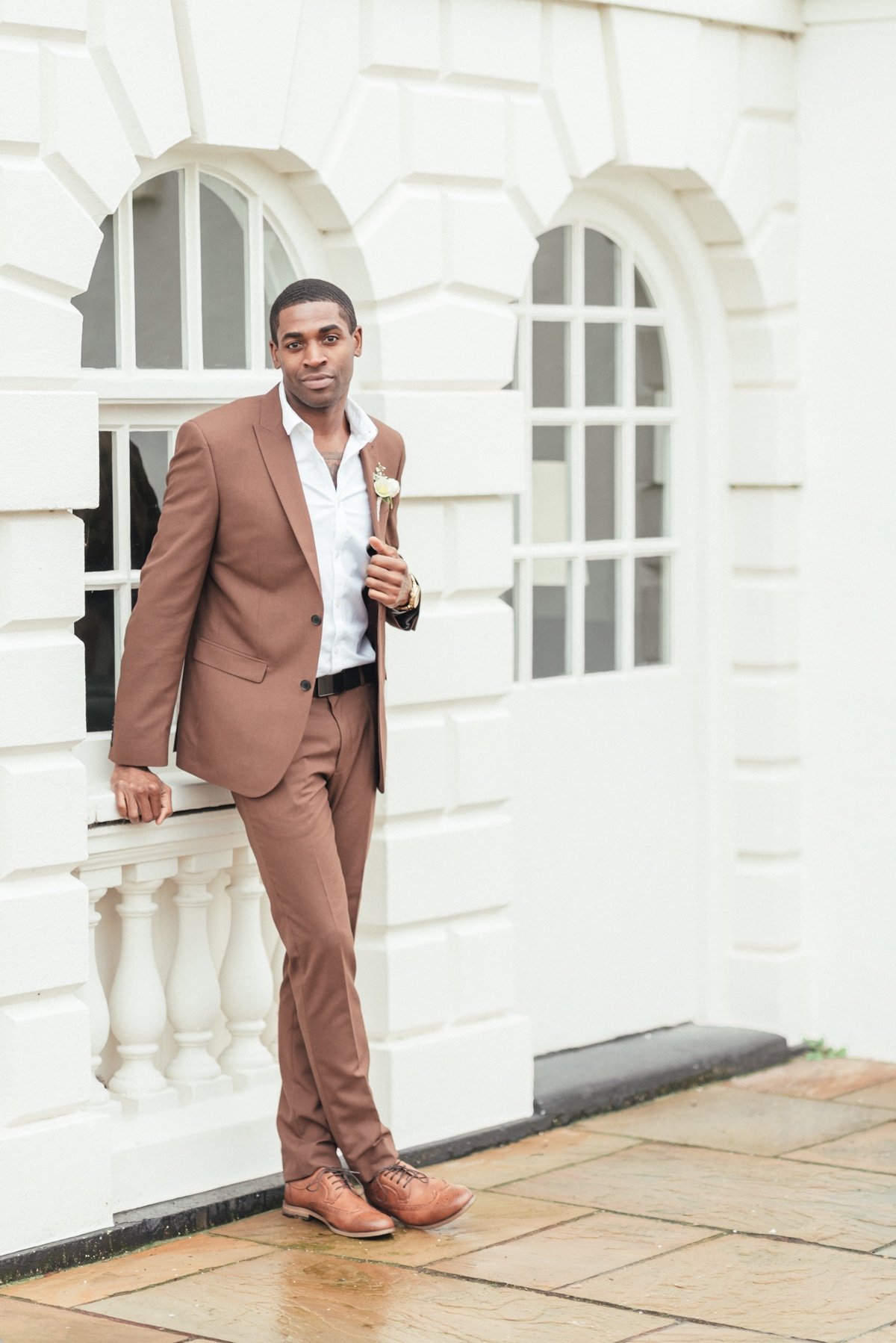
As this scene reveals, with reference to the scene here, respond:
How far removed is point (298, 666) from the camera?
4.93 metres

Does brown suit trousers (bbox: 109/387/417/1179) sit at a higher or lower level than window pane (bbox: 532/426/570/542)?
lower

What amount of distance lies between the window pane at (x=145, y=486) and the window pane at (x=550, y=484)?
56.6 inches

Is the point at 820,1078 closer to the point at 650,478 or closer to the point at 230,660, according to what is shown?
the point at 650,478

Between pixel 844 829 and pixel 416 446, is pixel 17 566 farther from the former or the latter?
pixel 844 829

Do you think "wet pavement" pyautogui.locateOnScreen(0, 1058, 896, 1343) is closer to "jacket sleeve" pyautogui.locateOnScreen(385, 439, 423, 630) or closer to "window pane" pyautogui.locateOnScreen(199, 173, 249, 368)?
"jacket sleeve" pyautogui.locateOnScreen(385, 439, 423, 630)

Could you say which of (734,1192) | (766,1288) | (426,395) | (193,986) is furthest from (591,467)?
(766,1288)

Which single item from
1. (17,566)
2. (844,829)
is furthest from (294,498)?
(844,829)

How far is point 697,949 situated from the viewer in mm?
6953

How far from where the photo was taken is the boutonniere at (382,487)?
16.4 ft

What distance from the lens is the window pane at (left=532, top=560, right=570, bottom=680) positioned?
6.35m

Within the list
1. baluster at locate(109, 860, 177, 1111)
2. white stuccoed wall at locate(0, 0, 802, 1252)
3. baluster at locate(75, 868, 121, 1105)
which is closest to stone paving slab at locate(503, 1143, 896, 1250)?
white stuccoed wall at locate(0, 0, 802, 1252)

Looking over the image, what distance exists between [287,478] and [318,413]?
0.58 ft

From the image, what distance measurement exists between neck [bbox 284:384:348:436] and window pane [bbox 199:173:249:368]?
1.32ft

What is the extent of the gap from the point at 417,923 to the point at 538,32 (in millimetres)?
2360
